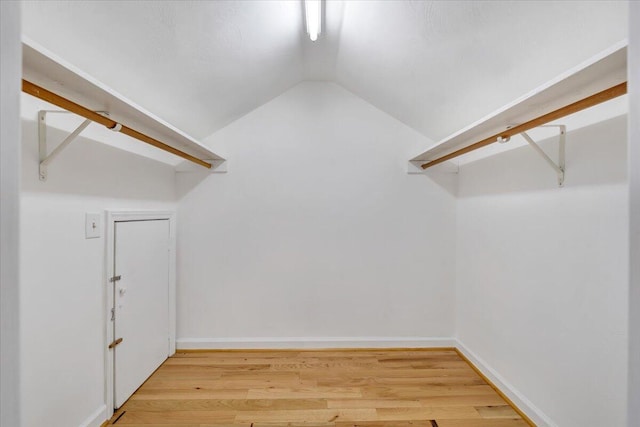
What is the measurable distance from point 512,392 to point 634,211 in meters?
2.25

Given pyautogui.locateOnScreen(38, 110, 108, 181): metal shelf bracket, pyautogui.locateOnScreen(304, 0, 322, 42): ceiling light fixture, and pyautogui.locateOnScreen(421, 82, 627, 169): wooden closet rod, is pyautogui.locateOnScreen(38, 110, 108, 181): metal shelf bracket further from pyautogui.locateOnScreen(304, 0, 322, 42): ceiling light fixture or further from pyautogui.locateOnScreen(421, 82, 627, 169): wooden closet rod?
pyautogui.locateOnScreen(421, 82, 627, 169): wooden closet rod

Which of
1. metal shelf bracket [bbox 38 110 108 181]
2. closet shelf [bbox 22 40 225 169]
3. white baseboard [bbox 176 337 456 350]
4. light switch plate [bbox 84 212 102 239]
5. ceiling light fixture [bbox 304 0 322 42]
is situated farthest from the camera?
white baseboard [bbox 176 337 456 350]

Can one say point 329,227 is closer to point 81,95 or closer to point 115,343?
point 115,343

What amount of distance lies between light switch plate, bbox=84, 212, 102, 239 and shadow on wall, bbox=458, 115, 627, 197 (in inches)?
103

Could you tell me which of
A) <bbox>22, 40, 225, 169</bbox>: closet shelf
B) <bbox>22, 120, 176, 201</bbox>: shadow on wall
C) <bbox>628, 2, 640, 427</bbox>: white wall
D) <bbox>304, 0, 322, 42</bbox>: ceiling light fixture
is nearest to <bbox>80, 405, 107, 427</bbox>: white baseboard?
<bbox>22, 120, 176, 201</bbox>: shadow on wall

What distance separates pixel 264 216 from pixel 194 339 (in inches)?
51.0

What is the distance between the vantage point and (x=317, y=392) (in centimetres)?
221

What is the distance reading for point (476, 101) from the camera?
2059 mm

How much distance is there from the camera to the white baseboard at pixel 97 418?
174 cm

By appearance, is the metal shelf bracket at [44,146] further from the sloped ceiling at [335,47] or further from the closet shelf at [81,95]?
the sloped ceiling at [335,47]

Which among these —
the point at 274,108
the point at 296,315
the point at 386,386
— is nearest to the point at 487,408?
the point at 386,386

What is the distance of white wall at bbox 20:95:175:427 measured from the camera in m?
1.38

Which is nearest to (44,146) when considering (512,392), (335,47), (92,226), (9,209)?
(92,226)

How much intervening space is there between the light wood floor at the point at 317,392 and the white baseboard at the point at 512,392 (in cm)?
6
